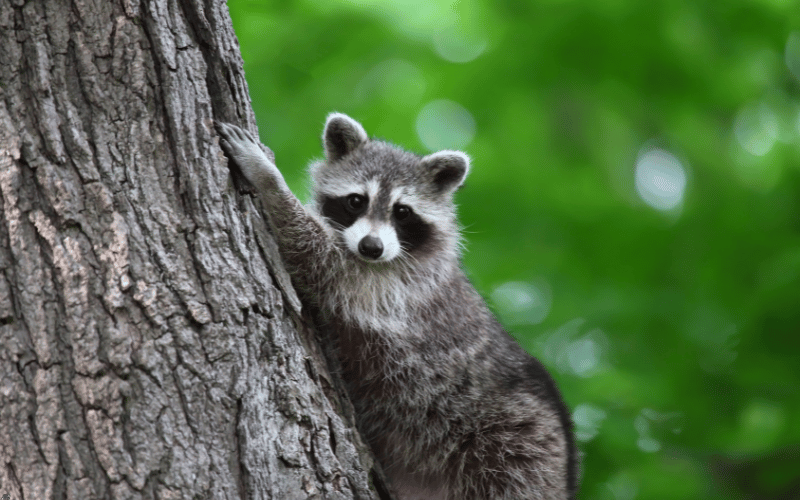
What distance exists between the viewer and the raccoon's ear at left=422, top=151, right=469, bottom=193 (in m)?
4.74

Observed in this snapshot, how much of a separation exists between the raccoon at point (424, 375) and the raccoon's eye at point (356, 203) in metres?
0.11

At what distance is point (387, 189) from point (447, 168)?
0.53 m

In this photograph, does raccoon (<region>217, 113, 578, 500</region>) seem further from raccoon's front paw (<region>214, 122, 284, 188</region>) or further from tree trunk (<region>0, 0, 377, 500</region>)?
tree trunk (<region>0, 0, 377, 500</region>)

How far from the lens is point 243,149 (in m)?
2.87

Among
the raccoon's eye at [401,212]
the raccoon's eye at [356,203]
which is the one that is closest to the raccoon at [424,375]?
the raccoon's eye at [356,203]

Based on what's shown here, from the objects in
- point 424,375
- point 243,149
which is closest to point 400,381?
point 424,375

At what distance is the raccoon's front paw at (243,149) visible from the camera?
2809 millimetres

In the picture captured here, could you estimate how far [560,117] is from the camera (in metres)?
6.70

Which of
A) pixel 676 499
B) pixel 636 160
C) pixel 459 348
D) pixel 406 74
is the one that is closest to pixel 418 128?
pixel 406 74

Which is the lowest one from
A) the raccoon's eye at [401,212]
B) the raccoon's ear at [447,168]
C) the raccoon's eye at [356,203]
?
the raccoon's eye at [356,203]

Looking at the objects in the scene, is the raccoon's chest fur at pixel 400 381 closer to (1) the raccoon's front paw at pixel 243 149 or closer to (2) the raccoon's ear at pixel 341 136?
(1) the raccoon's front paw at pixel 243 149

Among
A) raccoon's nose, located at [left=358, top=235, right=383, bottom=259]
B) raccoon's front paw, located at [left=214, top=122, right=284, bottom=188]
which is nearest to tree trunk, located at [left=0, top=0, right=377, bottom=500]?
raccoon's front paw, located at [left=214, top=122, right=284, bottom=188]

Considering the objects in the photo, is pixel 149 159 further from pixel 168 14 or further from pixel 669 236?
pixel 669 236

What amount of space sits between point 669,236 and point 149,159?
14.9 feet
